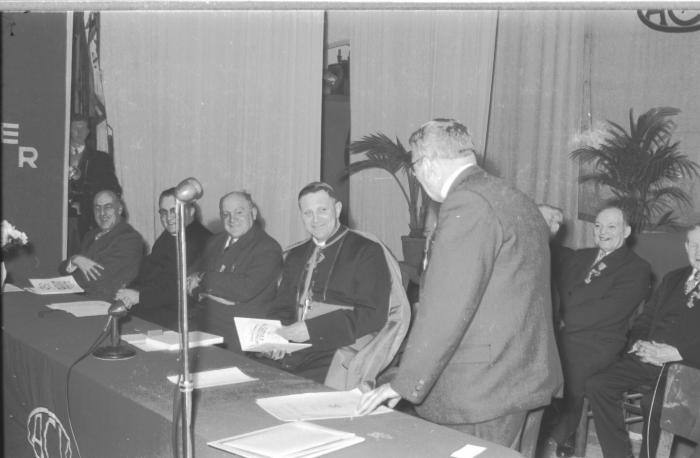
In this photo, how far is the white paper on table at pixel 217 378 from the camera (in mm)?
2775

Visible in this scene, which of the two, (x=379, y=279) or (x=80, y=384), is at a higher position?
(x=379, y=279)

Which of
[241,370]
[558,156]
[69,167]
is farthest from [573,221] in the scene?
[241,370]

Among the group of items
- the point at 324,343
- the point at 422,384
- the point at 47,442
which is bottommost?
the point at 47,442

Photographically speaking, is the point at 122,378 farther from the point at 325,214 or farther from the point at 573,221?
the point at 573,221

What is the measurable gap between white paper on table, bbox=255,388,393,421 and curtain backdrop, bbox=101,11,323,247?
4408 mm

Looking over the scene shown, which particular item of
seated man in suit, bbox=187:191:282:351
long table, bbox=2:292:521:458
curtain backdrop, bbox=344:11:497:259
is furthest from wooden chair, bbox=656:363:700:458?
curtain backdrop, bbox=344:11:497:259

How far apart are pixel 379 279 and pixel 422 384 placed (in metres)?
1.65

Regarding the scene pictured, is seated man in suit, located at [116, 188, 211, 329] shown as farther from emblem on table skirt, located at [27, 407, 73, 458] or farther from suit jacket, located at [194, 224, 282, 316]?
emblem on table skirt, located at [27, 407, 73, 458]

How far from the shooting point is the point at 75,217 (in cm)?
749

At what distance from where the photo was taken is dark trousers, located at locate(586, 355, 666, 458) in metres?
4.32

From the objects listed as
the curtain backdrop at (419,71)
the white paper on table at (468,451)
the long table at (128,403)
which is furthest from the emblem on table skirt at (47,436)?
the curtain backdrop at (419,71)

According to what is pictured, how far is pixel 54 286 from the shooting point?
5.08 m

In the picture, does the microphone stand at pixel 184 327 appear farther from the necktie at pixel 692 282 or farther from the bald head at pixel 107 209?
the bald head at pixel 107 209

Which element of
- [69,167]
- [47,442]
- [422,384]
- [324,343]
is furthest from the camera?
[69,167]
